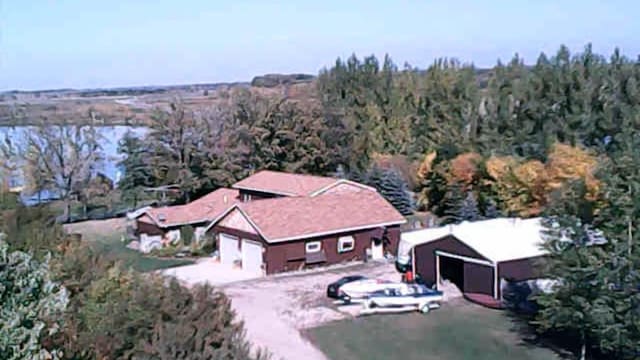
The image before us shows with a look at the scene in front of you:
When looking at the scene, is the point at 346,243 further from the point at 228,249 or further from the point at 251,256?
the point at 228,249

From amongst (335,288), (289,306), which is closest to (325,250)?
(335,288)

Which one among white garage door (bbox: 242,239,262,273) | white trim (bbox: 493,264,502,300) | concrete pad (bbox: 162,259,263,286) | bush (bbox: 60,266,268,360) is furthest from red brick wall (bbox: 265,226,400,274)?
bush (bbox: 60,266,268,360)

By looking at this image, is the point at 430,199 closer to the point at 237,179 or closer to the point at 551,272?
the point at 237,179

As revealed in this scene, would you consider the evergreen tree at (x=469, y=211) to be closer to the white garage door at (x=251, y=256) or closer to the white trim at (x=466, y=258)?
the white trim at (x=466, y=258)

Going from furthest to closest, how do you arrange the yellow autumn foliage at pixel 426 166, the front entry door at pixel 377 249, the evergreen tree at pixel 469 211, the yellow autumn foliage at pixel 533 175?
1. the yellow autumn foliage at pixel 426 166
2. the evergreen tree at pixel 469 211
3. the yellow autumn foliage at pixel 533 175
4. the front entry door at pixel 377 249

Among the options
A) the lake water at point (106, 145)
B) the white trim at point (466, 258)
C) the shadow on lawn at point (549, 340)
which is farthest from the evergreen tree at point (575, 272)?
the lake water at point (106, 145)
